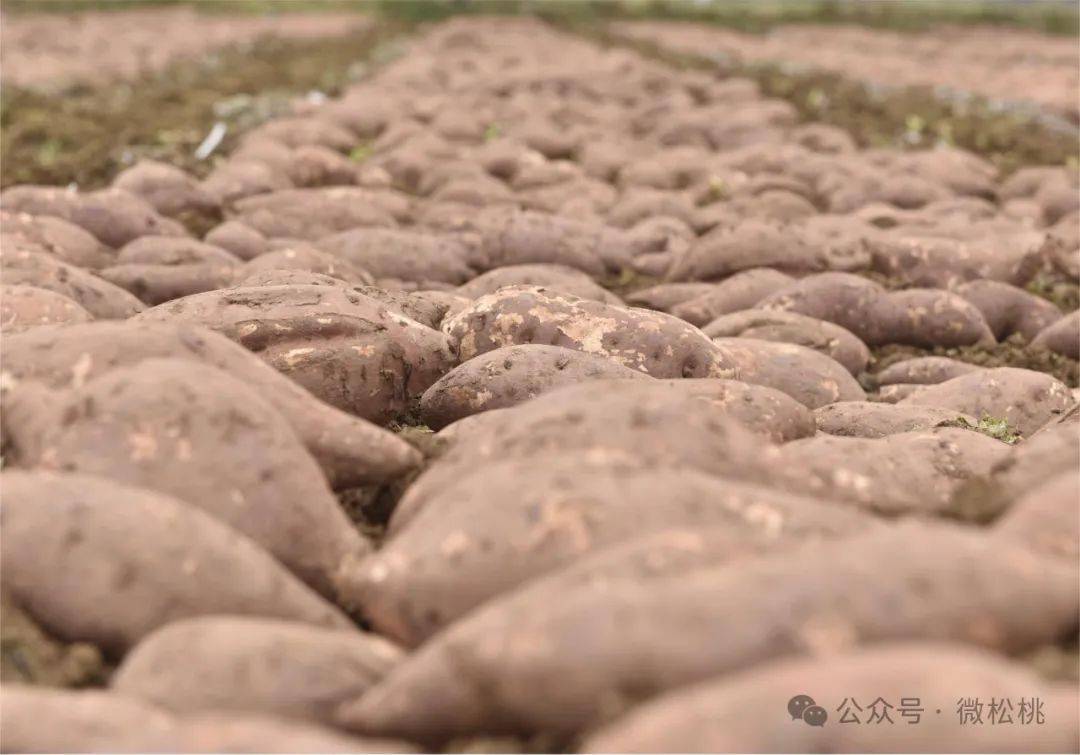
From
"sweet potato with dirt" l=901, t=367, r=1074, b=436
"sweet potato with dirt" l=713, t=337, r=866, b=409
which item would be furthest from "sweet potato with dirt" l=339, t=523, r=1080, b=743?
"sweet potato with dirt" l=901, t=367, r=1074, b=436

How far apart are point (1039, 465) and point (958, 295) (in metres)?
3.46

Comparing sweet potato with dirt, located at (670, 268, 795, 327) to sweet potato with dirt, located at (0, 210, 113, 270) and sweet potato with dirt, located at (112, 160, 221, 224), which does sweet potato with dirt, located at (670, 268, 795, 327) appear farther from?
sweet potato with dirt, located at (112, 160, 221, 224)

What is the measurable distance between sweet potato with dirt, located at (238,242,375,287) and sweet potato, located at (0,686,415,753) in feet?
11.6

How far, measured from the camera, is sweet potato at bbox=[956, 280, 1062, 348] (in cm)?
644

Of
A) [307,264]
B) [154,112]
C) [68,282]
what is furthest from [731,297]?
[154,112]

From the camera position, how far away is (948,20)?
26.7 m

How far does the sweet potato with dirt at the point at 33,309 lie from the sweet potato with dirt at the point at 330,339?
0.45 m

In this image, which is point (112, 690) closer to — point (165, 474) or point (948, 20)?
point (165, 474)

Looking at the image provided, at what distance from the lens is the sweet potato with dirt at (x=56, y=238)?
6016mm

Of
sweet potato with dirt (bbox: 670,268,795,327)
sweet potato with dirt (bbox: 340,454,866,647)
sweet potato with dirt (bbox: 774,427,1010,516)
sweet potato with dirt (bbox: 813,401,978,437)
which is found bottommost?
sweet potato with dirt (bbox: 670,268,795,327)

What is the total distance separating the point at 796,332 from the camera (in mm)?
5602

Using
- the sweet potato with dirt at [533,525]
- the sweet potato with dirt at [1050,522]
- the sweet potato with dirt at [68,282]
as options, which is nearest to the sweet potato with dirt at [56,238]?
the sweet potato with dirt at [68,282]

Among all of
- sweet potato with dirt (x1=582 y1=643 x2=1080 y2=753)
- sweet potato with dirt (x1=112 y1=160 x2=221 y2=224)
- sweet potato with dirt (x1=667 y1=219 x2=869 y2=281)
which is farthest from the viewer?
sweet potato with dirt (x1=112 y1=160 x2=221 y2=224)

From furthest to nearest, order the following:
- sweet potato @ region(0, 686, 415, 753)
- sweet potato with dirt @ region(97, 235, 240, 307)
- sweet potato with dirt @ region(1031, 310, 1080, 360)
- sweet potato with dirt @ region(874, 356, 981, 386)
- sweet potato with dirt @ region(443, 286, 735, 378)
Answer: sweet potato with dirt @ region(1031, 310, 1080, 360), sweet potato with dirt @ region(97, 235, 240, 307), sweet potato with dirt @ region(874, 356, 981, 386), sweet potato with dirt @ region(443, 286, 735, 378), sweet potato @ region(0, 686, 415, 753)
